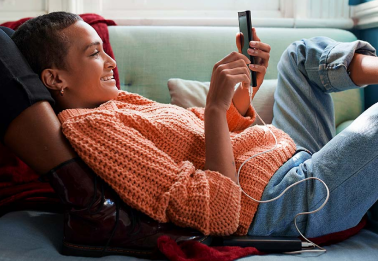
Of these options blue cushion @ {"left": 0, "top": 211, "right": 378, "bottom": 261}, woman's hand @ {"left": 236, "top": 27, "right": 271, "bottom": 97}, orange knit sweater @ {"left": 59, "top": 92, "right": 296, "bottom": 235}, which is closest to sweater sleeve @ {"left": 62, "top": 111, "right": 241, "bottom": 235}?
orange knit sweater @ {"left": 59, "top": 92, "right": 296, "bottom": 235}

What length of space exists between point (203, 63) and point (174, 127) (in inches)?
28.3

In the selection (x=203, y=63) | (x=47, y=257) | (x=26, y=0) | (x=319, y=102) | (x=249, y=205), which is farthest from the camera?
(x=26, y=0)

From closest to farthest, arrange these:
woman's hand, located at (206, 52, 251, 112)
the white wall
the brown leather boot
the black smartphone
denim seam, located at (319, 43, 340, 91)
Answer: the brown leather boot, woman's hand, located at (206, 52, 251, 112), the black smartphone, denim seam, located at (319, 43, 340, 91), the white wall

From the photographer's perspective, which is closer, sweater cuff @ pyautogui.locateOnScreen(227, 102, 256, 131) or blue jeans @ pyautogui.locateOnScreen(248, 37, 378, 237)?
blue jeans @ pyautogui.locateOnScreen(248, 37, 378, 237)

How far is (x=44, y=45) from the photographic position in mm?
1113

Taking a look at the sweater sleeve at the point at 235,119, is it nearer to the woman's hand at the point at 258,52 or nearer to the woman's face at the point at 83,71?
the woman's hand at the point at 258,52

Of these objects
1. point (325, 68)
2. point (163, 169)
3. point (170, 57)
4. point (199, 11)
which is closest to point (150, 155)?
point (163, 169)

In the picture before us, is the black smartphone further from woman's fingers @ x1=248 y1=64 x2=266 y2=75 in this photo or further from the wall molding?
the wall molding

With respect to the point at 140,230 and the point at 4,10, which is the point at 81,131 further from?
the point at 4,10

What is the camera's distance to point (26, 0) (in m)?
2.05

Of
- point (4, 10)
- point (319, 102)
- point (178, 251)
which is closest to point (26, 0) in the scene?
point (4, 10)

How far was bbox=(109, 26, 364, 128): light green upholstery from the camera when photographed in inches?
68.1

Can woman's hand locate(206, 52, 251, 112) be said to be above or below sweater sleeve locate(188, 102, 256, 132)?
above

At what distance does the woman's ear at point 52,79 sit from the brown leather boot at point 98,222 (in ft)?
0.88
